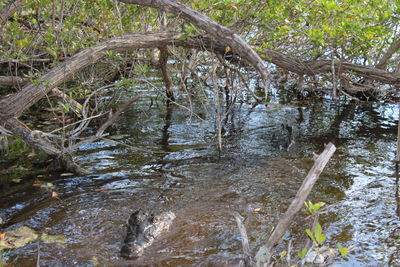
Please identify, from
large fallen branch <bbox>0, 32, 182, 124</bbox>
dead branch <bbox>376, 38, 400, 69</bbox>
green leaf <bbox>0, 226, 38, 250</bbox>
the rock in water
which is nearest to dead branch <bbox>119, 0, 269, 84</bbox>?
large fallen branch <bbox>0, 32, 182, 124</bbox>

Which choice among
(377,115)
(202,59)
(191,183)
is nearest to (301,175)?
(191,183)

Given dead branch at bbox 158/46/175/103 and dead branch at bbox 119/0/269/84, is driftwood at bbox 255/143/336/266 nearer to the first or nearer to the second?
dead branch at bbox 119/0/269/84

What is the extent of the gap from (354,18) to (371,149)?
2.54 m

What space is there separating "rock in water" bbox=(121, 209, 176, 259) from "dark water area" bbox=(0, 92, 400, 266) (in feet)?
0.31

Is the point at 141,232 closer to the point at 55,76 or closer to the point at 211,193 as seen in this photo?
the point at 211,193

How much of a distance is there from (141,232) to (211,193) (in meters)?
1.61

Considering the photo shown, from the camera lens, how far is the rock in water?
4.31m

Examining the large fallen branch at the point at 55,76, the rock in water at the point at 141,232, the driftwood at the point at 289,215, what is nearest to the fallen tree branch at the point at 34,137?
the large fallen branch at the point at 55,76

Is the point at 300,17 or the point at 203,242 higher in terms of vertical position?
the point at 300,17

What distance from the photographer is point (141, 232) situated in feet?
14.7

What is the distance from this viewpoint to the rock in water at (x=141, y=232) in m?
4.31

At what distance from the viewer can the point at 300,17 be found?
6.96m

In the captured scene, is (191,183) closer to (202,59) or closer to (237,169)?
(237,169)

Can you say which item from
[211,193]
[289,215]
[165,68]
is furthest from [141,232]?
[165,68]
